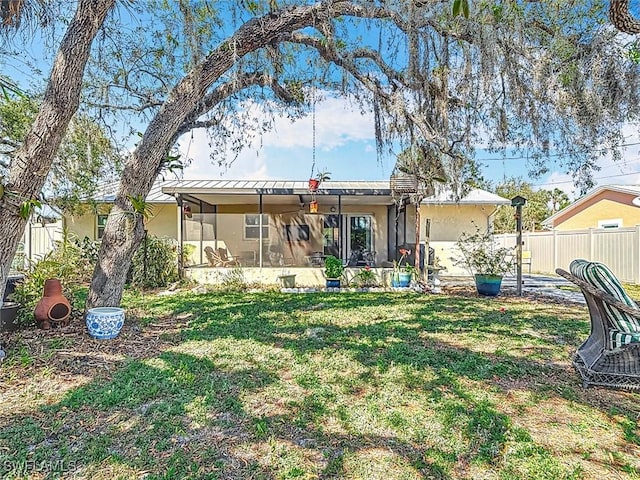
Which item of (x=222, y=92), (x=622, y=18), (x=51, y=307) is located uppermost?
(x=222, y=92)

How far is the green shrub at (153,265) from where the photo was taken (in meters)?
10.3

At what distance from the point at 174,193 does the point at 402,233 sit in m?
7.73

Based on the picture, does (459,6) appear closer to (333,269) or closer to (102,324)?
(102,324)

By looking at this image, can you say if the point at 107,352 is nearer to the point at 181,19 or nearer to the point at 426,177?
the point at 181,19

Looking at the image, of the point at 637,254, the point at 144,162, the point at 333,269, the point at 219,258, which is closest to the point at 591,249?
the point at 637,254

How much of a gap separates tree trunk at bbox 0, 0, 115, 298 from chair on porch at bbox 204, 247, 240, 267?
728 cm

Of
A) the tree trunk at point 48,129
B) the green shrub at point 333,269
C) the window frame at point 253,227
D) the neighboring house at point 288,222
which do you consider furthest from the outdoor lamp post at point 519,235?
the tree trunk at point 48,129

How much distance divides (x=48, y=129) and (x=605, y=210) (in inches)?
762

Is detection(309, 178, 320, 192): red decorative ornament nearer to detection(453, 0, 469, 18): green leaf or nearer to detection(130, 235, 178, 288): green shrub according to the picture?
detection(130, 235, 178, 288): green shrub

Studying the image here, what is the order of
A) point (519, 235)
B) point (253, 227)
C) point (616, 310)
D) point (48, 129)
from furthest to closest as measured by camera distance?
1. point (253, 227)
2. point (519, 235)
3. point (48, 129)
4. point (616, 310)

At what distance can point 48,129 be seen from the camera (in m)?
4.14

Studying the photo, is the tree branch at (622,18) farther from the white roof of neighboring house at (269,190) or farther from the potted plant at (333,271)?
the potted plant at (333,271)

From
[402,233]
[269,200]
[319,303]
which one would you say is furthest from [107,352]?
[402,233]

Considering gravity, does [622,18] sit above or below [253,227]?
above
